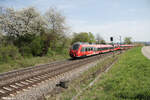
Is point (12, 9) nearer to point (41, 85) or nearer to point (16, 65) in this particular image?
point (16, 65)

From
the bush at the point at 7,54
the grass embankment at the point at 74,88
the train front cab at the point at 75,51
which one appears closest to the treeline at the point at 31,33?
the bush at the point at 7,54

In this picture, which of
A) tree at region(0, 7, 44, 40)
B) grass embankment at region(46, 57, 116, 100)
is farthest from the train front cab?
grass embankment at region(46, 57, 116, 100)

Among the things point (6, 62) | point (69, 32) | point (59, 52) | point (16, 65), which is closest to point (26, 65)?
point (16, 65)

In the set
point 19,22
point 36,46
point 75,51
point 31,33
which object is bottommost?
point 75,51

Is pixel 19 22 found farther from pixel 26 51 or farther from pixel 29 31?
pixel 26 51

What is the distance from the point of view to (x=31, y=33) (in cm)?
2230

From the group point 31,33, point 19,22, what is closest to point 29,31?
point 31,33

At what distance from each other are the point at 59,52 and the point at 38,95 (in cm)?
2073

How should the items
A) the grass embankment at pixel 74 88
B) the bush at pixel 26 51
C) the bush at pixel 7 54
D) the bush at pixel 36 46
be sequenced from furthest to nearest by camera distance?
the bush at pixel 36 46 < the bush at pixel 26 51 < the bush at pixel 7 54 < the grass embankment at pixel 74 88

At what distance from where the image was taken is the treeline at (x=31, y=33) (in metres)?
20.0

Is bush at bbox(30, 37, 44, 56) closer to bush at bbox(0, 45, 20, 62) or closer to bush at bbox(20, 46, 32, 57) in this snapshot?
bush at bbox(20, 46, 32, 57)

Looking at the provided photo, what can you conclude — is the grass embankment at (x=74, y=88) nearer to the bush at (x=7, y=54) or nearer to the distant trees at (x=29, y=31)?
the bush at (x=7, y=54)

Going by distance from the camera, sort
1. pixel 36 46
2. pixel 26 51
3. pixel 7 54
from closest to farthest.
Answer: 1. pixel 7 54
2. pixel 26 51
3. pixel 36 46

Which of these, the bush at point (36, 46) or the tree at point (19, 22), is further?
the bush at point (36, 46)
